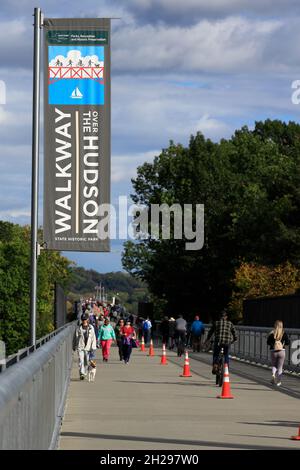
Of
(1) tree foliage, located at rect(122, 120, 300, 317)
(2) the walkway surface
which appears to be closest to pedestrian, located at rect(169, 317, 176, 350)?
(1) tree foliage, located at rect(122, 120, 300, 317)

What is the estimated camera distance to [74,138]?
2214cm

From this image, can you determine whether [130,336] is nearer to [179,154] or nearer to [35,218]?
[35,218]

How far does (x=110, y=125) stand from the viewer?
72.3 ft

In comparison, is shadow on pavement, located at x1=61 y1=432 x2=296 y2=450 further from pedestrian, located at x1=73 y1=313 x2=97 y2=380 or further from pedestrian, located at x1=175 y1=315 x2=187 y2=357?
pedestrian, located at x1=175 y1=315 x2=187 y2=357

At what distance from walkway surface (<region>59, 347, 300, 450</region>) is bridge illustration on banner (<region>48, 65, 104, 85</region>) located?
5.74 meters

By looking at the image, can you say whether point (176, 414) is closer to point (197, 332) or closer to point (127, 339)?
point (127, 339)

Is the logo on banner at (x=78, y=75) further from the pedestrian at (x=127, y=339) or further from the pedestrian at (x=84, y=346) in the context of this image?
the pedestrian at (x=127, y=339)

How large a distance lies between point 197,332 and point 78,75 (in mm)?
35477

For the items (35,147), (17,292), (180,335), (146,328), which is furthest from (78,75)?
(17,292)

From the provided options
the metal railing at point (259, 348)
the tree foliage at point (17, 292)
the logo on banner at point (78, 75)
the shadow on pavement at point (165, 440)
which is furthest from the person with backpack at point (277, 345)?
the tree foliage at point (17, 292)

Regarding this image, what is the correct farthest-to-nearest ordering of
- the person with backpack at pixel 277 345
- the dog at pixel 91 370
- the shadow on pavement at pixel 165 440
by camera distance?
1. the dog at pixel 91 370
2. the person with backpack at pixel 277 345
3. the shadow on pavement at pixel 165 440

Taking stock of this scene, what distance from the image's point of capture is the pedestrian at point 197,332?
55844 mm

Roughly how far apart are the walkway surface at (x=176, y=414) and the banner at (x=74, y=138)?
325cm
